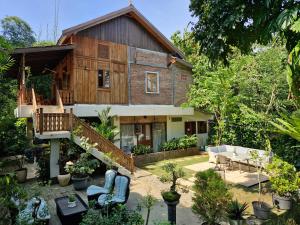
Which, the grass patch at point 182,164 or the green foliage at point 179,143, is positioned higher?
the green foliage at point 179,143

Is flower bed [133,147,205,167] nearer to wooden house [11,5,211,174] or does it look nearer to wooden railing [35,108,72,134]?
wooden house [11,5,211,174]

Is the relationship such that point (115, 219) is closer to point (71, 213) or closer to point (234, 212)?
point (71, 213)

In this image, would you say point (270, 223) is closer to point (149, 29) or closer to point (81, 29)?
point (81, 29)

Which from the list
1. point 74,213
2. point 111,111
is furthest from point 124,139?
point 74,213

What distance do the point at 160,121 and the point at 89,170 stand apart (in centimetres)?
860

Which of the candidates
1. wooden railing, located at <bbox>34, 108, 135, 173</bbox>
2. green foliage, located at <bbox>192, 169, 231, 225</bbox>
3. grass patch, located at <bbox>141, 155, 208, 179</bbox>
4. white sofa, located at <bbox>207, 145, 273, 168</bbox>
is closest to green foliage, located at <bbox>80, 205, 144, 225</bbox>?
green foliage, located at <bbox>192, 169, 231, 225</bbox>

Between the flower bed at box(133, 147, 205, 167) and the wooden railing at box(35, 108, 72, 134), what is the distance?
5.21 metres

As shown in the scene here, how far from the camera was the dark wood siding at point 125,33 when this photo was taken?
13.5 meters

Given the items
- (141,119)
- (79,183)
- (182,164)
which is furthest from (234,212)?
(141,119)

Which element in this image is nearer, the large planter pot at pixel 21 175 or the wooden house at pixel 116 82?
the large planter pot at pixel 21 175

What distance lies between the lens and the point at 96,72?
13344 mm

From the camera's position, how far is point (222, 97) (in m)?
15.0

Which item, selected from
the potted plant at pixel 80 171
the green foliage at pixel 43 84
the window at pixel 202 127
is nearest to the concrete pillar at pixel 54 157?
the potted plant at pixel 80 171

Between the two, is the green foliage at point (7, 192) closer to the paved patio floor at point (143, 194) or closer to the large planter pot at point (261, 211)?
the paved patio floor at point (143, 194)
